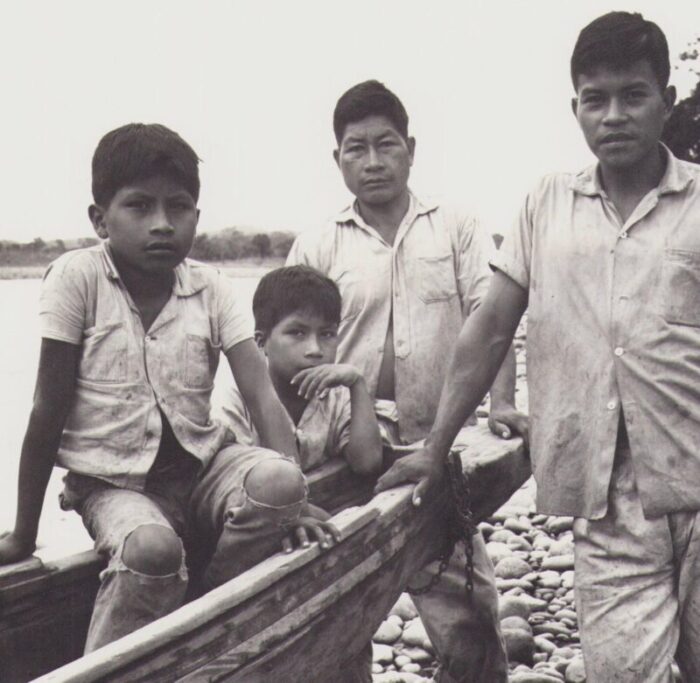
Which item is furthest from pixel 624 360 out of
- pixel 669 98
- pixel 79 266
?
pixel 79 266

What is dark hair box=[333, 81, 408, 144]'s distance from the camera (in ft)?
12.6

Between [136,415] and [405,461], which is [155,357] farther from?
[405,461]

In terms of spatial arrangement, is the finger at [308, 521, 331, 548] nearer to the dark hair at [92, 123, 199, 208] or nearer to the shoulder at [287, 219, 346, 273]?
the dark hair at [92, 123, 199, 208]

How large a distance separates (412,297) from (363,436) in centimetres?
59

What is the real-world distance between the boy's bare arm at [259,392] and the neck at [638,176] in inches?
42.6

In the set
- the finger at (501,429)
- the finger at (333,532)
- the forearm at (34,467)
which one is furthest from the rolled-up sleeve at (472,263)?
the forearm at (34,467)

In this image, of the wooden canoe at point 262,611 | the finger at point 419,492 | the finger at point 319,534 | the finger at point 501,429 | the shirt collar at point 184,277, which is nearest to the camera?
the wooden canoe at point 262,611

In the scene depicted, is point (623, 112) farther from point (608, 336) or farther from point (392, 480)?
point (392, 480)

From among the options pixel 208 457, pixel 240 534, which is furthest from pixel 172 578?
pixel 208 457

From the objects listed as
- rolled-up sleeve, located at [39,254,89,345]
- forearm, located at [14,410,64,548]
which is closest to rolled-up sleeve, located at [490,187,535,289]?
rolled-up sleeve, located at [39,254,89,345]

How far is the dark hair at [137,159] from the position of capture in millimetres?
2768

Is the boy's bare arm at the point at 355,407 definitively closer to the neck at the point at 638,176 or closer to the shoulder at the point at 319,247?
the shoulder at the point at 319,247

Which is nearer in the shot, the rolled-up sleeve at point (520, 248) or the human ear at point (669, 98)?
the human ear at point (669, 98)

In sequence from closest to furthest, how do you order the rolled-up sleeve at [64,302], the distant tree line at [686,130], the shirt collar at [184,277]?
the rolled-up sleeve at [64,302]
the shirt collar at [184,277]
the distant tree line at [686,130]
